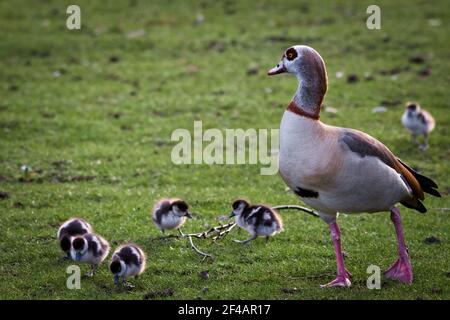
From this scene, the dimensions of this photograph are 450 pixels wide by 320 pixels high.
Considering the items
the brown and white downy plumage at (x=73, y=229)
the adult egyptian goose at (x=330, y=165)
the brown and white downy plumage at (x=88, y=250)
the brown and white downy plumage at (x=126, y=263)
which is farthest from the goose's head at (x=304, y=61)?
the brown and white downy plumage at (x=73, y=229)

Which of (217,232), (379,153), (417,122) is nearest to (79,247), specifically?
(217,232)

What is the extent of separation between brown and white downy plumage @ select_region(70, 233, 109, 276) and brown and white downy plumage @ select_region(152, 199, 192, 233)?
1373 mm

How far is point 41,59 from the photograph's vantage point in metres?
20.3

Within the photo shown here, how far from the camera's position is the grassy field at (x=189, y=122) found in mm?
9586

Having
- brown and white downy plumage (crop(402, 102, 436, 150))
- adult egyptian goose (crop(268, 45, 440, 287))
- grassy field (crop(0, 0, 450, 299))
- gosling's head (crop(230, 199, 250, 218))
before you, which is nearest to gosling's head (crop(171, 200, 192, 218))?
grassy field (crop(0, 0, 450, 299))

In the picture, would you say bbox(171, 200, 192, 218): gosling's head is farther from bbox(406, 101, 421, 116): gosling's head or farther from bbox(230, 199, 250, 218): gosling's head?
bbox(406, 101, 421, 116): gosling's head

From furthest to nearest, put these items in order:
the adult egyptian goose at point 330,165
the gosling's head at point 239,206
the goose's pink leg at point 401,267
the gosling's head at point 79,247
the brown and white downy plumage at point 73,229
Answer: the gosling's head at point 239,206 → the brown and white downy plumage at point 73,229 → the gosling's head at point 79,247 → the goose's pink leg at point 401,267 → the adult egyptian goose at point 330,165

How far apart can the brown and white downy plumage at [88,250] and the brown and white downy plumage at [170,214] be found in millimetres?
1373

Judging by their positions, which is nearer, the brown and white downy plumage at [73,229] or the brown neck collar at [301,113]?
the brown neck collar at [301,113]

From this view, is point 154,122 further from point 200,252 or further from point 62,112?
point 200,252

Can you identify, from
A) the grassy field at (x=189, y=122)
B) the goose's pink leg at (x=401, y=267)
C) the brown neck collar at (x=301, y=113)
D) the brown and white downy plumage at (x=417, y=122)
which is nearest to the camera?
the brown neck collar at (x=301, y=113)

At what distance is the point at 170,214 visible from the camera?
10.6 meters

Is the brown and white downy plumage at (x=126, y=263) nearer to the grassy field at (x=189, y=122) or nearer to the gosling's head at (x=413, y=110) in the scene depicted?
the grassy field at (x=189, y=122)
